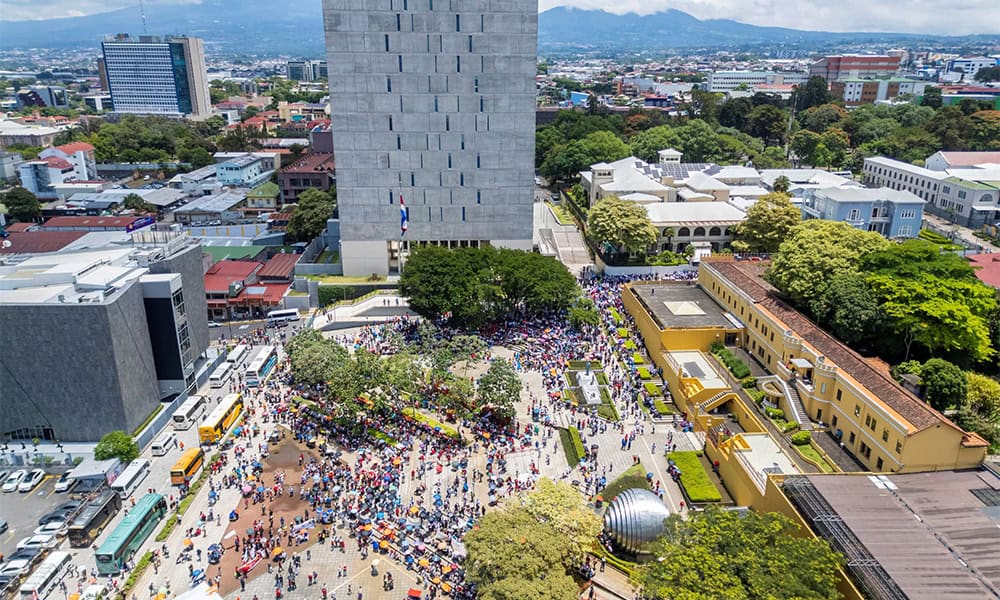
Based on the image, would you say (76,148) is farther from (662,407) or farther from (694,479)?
(694,479)

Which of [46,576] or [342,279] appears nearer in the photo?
[46,576]

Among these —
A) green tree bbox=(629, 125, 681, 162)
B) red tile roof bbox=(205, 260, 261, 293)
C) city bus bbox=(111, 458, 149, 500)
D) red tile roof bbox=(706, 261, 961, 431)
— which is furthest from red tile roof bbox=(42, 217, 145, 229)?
green tree bbox=(629, 125, 681, 162)

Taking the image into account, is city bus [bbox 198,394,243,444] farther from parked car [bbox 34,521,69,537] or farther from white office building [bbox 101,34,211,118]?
white office building [bbox 101,34,211,118]

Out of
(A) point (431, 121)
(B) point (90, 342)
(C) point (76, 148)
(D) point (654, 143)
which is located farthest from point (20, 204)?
(D) point (654, 143)

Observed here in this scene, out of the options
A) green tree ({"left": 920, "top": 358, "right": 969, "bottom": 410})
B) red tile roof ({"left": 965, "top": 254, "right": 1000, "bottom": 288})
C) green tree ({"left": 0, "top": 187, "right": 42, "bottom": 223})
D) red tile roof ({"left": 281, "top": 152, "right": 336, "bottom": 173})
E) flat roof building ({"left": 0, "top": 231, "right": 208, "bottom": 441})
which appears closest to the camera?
green tree ({"left": 920, "top": 358, "right": 969, "bottom": 410})

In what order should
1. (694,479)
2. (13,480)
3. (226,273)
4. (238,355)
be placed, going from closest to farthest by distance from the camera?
(694,479) → (13,480) → (238,355) → (226,273)

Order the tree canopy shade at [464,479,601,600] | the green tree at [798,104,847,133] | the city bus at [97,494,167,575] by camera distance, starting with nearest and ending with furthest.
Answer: the tree canopy shade at [464,479,601,600]
the city bus at [97,494,167,575]
the green tree at [798,104,847,133]

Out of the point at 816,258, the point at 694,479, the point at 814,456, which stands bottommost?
the point at 694,479

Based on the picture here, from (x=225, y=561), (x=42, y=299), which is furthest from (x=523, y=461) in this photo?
(x=42, y=299)

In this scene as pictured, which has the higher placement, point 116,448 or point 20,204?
point 20,204
